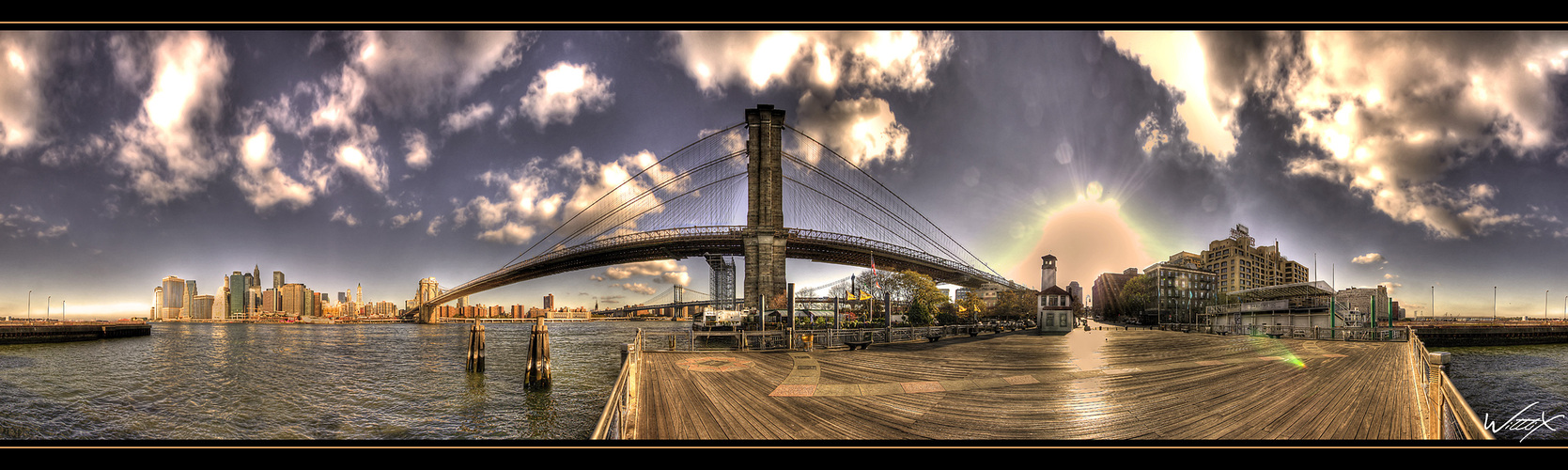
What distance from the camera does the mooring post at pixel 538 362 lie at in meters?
22.4

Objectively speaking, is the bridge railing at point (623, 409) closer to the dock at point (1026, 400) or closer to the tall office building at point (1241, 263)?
the dock at point (1026, 400)

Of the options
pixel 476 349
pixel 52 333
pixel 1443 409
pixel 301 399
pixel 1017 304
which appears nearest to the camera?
pixel 1443 409

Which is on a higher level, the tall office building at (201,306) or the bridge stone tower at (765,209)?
the bridge stone tower at (765,209)

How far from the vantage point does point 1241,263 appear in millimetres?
62656

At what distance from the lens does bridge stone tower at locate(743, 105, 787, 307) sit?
44.1m

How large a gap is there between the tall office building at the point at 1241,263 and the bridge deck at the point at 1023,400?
2355 inches

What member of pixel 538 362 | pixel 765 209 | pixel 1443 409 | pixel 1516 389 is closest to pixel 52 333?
pixel 538 362

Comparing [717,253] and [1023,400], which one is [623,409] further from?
[717,253]

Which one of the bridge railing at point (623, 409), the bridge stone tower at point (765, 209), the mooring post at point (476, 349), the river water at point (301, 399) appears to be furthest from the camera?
the bridge stone tower at point (765, 209)

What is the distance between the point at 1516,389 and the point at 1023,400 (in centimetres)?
3157

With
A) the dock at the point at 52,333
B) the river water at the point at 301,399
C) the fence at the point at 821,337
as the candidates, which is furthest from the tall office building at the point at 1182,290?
the dock at the point at 52,333
